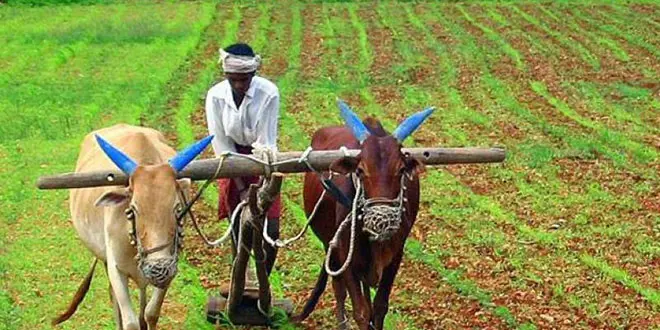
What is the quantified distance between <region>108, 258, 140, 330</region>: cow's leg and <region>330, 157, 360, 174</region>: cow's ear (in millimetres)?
1506

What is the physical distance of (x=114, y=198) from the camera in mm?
6469

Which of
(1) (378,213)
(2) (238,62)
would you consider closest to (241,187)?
(2) (238,62)

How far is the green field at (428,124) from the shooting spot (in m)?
8.94

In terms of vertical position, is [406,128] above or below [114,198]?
above

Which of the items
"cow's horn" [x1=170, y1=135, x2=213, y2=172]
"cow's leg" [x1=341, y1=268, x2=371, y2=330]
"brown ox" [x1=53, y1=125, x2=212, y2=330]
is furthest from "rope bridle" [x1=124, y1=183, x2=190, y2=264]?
"cow's leg" [x1=341, y1=268, x2=371, y2=330]

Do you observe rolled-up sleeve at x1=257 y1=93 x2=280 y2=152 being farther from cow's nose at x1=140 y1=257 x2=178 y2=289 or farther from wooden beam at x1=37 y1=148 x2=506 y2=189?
cow's nose at x1=140 y1=257 x2=178 y2=289

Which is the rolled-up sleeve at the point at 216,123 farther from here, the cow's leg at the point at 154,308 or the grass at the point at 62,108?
the grass at the point at 62,108

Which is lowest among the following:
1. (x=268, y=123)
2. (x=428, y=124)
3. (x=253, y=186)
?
(x=428, y=124)

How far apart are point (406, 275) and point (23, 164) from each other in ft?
19.5

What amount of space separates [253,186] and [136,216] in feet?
3.92

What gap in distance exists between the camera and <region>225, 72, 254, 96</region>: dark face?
302 inches

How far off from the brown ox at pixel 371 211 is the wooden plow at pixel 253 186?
6.5 inches

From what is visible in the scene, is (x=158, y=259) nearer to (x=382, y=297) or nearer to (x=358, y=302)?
(x=358, y=302)

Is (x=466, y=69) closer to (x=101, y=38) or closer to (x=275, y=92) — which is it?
(x=101, y=38)
